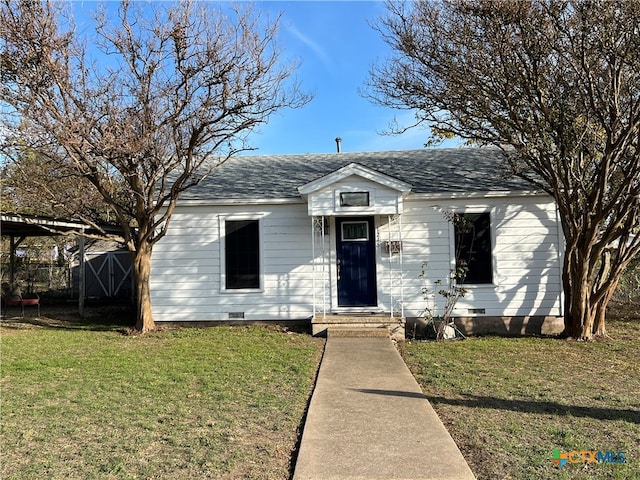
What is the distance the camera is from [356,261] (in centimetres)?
1048

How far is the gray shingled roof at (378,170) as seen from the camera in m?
10.6

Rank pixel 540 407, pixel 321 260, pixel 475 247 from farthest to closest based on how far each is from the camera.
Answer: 1. pixel 321 260
2. pixel 475 247
3. pixel 540 407

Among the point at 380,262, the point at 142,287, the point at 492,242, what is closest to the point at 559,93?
the point at 492,242

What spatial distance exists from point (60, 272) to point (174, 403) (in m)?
15.0

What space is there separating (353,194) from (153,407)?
242 inches

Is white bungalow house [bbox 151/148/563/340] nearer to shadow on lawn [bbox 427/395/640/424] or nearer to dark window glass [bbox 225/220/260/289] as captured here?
dark window glass [bbox 225/220/260/289]

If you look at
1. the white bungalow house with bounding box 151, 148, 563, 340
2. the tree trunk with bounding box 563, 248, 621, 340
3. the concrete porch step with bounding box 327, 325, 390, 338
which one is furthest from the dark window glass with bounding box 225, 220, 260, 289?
the tree trunk with bounding box 563, 248, 621, 340

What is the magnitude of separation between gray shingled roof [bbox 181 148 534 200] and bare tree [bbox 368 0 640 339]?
4.64 ft

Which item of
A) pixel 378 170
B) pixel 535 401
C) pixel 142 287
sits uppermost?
pixel 378 170

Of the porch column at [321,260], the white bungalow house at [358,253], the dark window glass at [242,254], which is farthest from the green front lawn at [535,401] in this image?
the dark window glass at [242,254]

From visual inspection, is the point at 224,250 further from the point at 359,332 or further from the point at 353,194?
the point at 359,332

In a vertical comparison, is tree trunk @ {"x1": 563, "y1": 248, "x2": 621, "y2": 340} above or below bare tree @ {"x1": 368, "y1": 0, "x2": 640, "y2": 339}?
below

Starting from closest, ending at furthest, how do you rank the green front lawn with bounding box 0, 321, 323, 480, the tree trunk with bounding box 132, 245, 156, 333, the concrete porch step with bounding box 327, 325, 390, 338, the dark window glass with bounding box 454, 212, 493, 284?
the green front lawn with bounding box 0, 321, 323, 480, the concrete porch step with bounding box 327, 325, 390, 338, the tree trunk with bounding box 132, 245, 156, 333, the dark window glass with bounding box 454, 212, 493, 284

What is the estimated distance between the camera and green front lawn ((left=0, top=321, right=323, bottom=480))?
3570 mm
